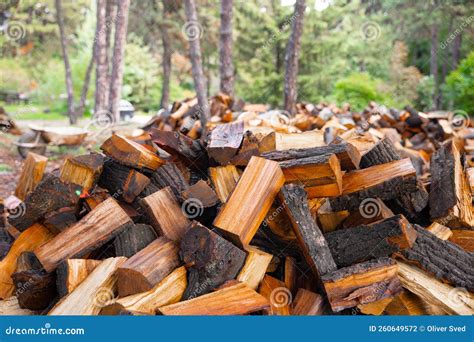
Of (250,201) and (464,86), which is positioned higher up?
(250,201)

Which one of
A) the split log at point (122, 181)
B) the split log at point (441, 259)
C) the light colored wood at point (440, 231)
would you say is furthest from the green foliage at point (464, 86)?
the split log at point (122, 181)

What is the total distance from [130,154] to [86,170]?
28 centimetres

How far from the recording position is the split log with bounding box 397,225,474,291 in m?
2.49

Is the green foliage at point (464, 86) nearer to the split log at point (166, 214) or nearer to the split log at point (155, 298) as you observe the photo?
the split log at point (166, 214)

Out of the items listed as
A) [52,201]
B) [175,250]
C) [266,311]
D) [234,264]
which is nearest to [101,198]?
[52,201]

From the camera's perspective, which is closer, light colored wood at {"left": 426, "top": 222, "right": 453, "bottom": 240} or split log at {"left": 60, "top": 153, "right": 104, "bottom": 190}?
light colored wood at {"left": 426, "top": 222, "right": 453, "bottom": 240}

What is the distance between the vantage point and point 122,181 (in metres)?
2.93

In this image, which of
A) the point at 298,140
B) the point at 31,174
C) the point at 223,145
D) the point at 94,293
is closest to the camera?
the point at 94,293

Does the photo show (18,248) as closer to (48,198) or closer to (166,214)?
(48,198)

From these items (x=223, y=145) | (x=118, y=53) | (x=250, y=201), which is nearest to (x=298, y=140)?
(x=223, y=145)

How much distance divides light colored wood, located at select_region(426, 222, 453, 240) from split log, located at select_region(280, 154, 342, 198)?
673 mm

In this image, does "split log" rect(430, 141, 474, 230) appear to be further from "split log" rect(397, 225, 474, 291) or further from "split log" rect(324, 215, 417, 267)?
"split log" rect(324, 215, 417, 267)

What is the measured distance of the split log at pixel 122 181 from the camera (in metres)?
2.85

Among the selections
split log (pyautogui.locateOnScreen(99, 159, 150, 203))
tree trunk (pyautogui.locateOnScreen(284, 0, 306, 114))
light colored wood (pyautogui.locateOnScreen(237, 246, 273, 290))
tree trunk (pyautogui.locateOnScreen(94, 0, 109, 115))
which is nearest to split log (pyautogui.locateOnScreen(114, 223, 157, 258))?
split log (pyautogui.locateOnScreen(99, 159, 150, 203))
